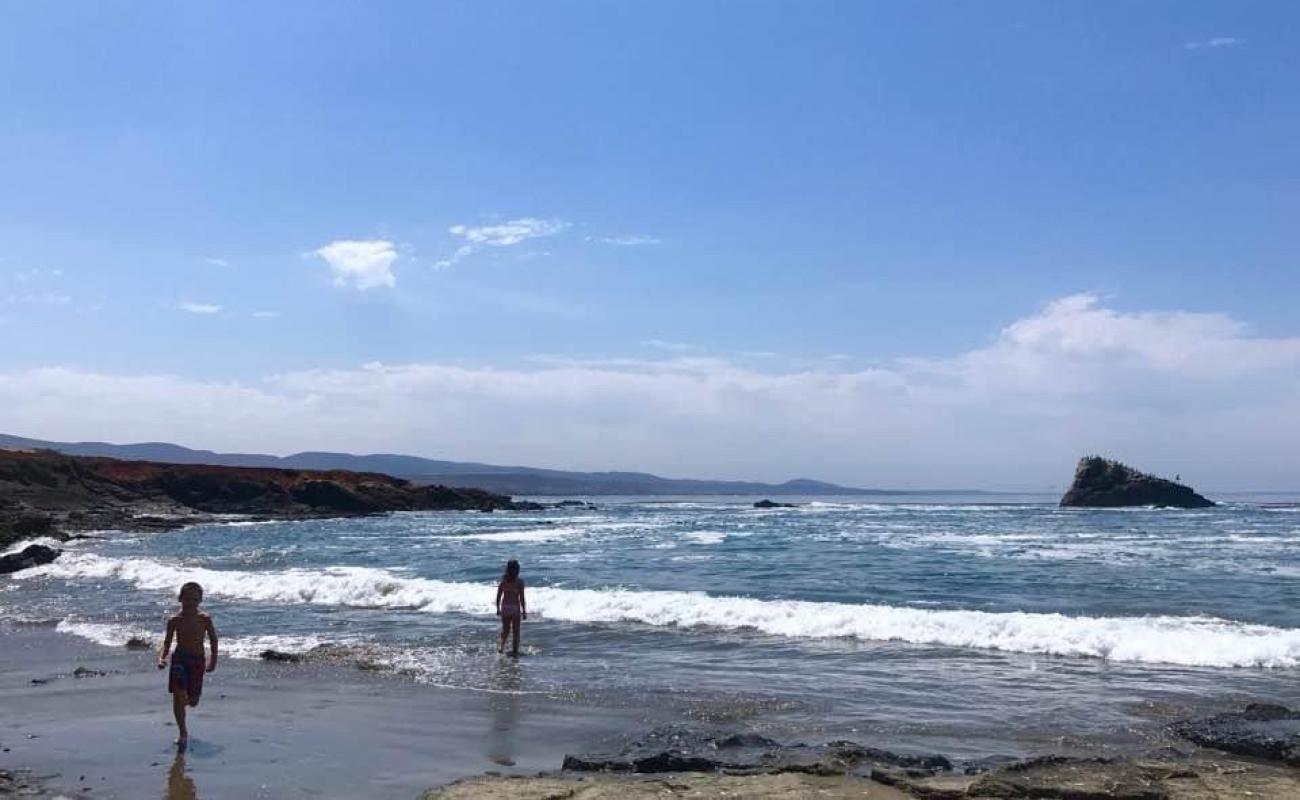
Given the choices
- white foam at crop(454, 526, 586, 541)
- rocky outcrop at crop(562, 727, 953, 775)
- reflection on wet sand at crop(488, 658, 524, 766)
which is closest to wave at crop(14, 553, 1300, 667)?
reflection on wet sand at crop(488, 658, 524, 766)

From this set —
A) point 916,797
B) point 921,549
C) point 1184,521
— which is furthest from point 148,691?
point 1184,521

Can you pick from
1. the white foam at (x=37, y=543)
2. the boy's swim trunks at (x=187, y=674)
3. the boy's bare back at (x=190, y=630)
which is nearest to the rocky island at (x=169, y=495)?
the white foam at (x=37, y=543)

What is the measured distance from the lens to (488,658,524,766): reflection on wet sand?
8.90 meters

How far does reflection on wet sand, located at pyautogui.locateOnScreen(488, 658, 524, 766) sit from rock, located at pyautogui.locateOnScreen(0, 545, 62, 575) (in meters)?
20.6

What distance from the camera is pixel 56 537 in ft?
124

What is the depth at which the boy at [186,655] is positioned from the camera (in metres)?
9.27

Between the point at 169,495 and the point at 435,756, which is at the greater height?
the point at 435,756

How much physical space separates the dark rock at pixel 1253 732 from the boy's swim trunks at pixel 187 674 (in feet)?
31.3

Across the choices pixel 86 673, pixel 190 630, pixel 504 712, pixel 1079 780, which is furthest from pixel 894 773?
pixel 86 673

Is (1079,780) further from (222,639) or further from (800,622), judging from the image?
(222,639)

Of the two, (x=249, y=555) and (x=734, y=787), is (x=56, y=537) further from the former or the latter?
(x=734, y=787)

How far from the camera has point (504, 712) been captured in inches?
418

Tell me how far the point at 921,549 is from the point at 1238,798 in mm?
26931

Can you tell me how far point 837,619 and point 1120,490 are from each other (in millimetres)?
69922
